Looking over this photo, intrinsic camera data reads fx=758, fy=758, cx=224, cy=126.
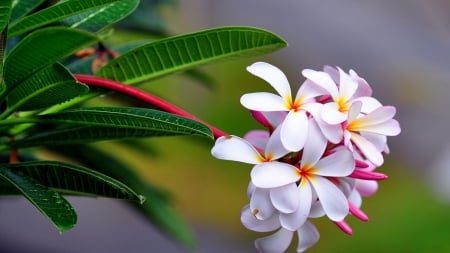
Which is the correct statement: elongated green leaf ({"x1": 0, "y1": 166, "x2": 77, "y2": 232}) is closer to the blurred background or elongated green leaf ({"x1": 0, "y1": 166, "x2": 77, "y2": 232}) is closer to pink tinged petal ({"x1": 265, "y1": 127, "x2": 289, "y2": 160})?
pink tinged petal ({"x1": 265, "y1": 127, "x2": 289, "y2": 160})

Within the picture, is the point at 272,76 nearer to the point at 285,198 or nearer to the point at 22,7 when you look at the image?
the point at 285,198

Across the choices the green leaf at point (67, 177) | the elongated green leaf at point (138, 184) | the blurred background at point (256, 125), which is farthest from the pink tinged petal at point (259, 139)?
the blurred background at point (256, 125)

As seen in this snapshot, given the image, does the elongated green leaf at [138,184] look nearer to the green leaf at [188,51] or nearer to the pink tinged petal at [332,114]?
the green leaf at [188,51]

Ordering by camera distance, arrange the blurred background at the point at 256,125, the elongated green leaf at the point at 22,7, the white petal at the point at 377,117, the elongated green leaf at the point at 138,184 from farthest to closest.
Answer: the blurred background at the point at 256,125 → the elongated green leaf at the point at 138,184 → the elongated green leaf at the point at 22,7 → the white petal at the point at 377,117

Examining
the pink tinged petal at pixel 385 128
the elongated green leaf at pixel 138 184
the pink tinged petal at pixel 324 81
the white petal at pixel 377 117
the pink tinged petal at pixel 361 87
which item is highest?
the pink tinged petal at pixel 324 81

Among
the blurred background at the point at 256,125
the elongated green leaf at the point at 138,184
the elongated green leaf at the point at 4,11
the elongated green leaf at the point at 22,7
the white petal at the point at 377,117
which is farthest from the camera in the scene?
the blurred background at the point at 256,125

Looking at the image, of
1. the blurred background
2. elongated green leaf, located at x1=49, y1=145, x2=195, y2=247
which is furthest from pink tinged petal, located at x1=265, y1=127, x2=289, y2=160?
the blurred background

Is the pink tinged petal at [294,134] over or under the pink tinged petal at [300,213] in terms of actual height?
over

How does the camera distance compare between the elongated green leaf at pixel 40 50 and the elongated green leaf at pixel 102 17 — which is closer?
the elongated green leaf at pixel 40 50
